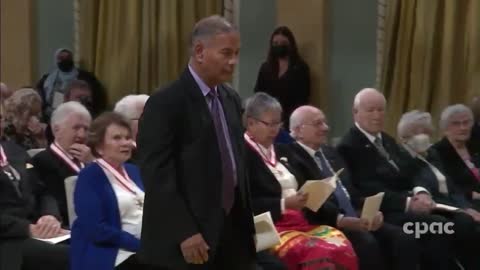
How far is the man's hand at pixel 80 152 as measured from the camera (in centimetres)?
530

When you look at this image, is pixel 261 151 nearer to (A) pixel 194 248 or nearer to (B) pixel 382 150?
(B) pixel 382 150

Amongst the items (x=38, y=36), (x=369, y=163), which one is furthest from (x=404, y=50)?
(x=38, y=36)

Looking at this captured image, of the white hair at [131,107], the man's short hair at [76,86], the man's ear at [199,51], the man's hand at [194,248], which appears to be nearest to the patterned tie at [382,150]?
the white hair at [131,107]

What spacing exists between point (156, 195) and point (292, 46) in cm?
524

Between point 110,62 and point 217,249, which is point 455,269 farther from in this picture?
point 110,62

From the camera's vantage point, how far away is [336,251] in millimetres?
5270

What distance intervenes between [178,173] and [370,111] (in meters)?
3.04

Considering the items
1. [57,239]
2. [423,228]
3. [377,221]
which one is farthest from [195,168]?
[423,228]

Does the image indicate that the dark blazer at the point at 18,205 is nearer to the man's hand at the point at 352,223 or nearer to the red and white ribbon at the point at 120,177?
the red and white ribbon at the point at 120,177

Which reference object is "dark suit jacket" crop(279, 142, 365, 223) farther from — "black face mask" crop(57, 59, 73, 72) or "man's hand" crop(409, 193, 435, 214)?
A: "black face mask" crop(57, 59, 73, 72)

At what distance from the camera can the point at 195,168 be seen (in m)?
3.36

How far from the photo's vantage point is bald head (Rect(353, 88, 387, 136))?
20.4 feet

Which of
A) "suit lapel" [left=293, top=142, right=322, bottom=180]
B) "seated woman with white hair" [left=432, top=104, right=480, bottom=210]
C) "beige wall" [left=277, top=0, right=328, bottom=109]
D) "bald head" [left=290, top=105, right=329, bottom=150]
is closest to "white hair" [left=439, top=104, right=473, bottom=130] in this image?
"seated woman with white hair" [left=432, top=104, right=480, bottom=210]

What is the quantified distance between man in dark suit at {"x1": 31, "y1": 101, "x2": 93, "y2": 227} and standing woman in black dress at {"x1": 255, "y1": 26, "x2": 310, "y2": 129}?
3193 millimetres
